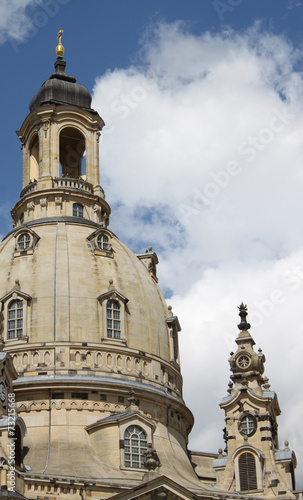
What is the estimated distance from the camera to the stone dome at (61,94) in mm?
78062

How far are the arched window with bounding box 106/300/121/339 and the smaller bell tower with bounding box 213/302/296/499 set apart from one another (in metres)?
8.69

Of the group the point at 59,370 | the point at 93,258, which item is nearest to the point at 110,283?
the point at 93,258

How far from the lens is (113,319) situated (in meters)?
66.4

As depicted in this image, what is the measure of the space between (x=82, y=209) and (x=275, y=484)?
2428 centimetres

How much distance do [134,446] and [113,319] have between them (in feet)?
30.5

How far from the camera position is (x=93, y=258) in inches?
2709

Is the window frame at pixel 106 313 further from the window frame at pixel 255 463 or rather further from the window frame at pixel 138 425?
the window frame at pixel 255 463

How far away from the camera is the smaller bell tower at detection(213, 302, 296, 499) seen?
64.3m

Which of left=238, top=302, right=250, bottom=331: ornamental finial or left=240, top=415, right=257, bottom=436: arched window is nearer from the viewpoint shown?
left=240, top=415, right=257, bottom=436: arched window

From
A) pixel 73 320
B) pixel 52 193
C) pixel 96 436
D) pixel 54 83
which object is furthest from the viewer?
pixel 54 83

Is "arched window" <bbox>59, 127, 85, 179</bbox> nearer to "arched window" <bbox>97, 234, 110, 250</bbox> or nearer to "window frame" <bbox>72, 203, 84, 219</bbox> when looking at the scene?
"window frame" <bbox>72, 203, 84, 219</bbox>

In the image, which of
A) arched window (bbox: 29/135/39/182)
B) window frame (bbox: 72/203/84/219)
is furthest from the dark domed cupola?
window frame (bbox: 72/203/84/219)

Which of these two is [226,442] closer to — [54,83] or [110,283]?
[110,283]

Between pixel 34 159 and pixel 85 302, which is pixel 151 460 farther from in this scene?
pixel 34 159
